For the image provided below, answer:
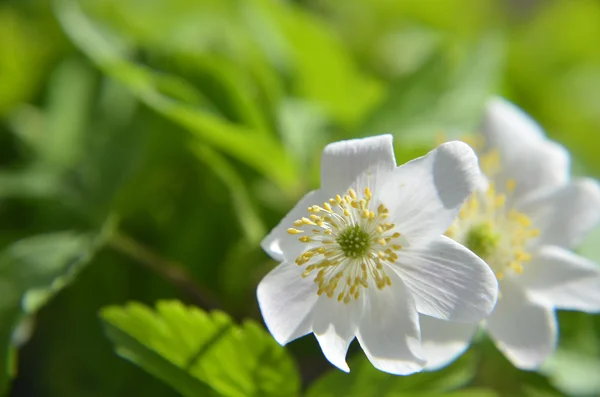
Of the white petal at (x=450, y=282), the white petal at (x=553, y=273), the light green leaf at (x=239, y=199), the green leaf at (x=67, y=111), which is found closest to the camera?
the white petal at (x=450, y=282)

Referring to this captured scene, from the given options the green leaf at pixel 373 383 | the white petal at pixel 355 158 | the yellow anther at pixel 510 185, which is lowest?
the green leaf at pixel 373 383

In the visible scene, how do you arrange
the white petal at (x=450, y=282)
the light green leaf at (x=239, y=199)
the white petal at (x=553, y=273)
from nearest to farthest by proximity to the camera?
1. the white petal at (x=450, y=282)
2. the white petal at (x=553, y=273)
3. the light green leaf at (x=239, y=199)

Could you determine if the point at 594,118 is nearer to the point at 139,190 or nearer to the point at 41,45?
the point at 139,190

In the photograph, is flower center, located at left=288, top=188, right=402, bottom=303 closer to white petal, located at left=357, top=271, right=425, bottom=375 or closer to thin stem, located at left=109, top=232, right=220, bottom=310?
white petal, located at left=357, top=271, right=425, bottom=375

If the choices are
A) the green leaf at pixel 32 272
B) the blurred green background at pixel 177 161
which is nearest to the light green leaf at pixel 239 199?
the blurred green background at pixel 177 161

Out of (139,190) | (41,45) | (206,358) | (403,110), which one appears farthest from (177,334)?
(41,45)

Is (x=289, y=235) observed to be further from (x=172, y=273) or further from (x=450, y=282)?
(x=172, y=273)

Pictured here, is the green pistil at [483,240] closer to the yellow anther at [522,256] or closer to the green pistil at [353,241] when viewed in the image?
the yellow anther at [522,256]
